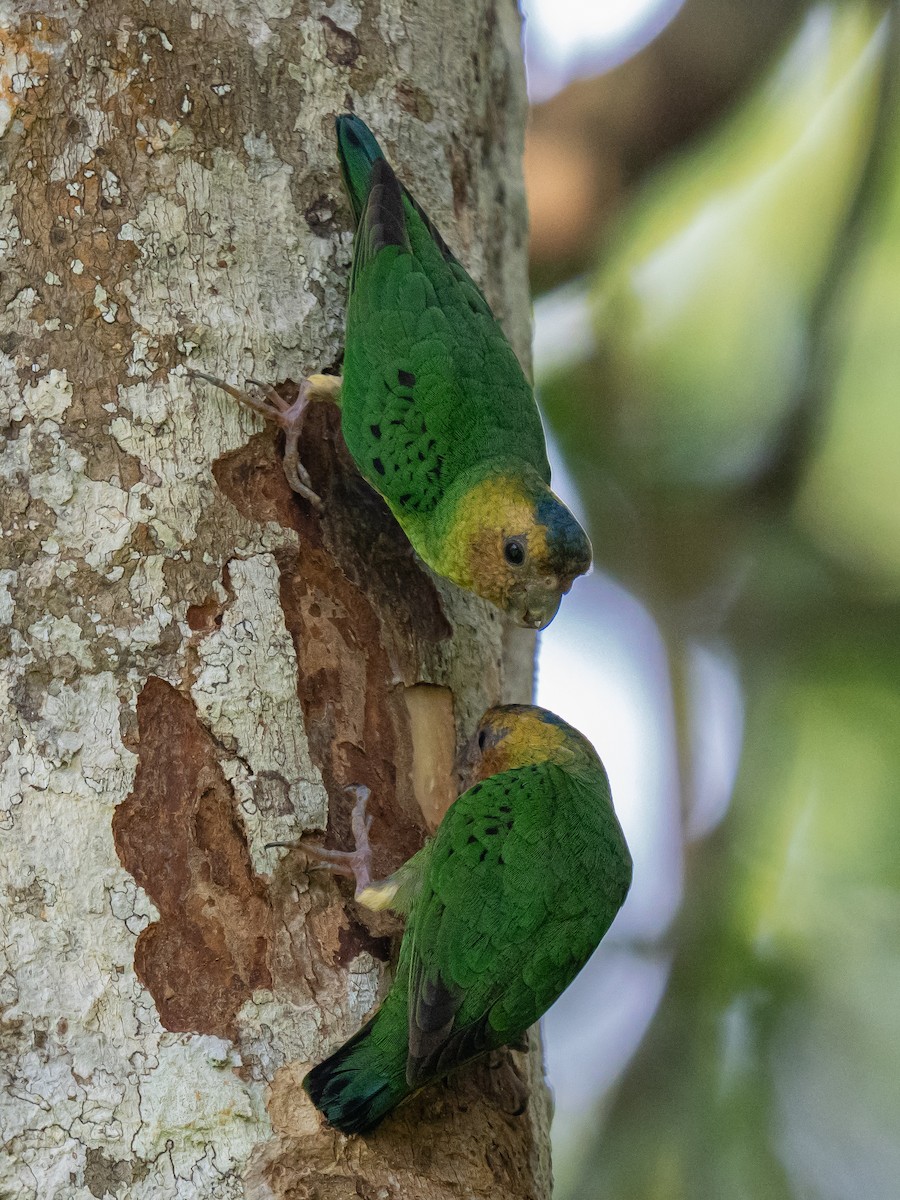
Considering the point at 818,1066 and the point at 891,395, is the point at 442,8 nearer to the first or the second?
the point at 891,395

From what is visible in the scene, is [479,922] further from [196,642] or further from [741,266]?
[741,266]

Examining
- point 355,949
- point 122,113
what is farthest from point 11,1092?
point 122,113

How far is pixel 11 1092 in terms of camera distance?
2.34 meters

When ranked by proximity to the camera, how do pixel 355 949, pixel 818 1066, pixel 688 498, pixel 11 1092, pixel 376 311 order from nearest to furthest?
pixel 11 1092
pixel 355 949
pixel 376 311
pixel 818 1066
pixel 688 498

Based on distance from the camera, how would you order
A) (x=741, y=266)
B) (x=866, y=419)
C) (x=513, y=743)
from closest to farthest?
(x=513, y=743)
(x=866, y=419)
(x=741, y=266)

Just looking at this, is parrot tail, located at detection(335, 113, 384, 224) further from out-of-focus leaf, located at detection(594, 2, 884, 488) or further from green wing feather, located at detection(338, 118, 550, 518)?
out-of-focus leaf, located at detection(594, 2, 884, 488)

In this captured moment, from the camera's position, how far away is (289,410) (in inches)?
118

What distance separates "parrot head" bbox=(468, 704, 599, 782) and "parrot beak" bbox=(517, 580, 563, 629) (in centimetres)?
26

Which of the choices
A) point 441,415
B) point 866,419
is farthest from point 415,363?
point 866,419

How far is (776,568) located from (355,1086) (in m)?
4.37

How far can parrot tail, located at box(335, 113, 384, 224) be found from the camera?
311 centimetres

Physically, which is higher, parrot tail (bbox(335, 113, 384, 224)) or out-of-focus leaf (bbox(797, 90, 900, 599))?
out-of-focus leaf (bbox(797, 90, 900, 599))

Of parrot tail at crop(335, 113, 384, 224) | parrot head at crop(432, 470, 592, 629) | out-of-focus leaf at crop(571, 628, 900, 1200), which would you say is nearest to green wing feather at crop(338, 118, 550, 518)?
parrot tail at crop(335, 113, 384, 224)

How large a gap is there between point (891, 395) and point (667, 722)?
2.05 meters
